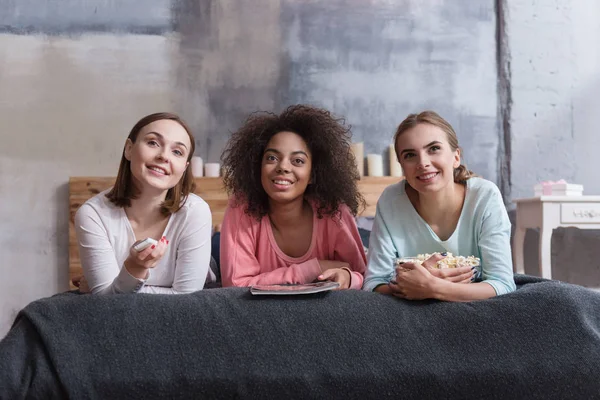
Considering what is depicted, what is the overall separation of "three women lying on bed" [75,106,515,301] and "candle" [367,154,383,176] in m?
1.57

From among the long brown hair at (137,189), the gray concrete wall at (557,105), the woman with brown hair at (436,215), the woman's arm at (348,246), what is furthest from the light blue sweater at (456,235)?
the gray concrete wall at (557,105)

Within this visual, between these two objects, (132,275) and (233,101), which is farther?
(233,101)

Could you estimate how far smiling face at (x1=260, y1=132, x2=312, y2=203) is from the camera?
1.74 meters

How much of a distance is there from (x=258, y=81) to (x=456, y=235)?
87.0 inches

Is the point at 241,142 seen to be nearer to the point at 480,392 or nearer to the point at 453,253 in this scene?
the point at 453,253

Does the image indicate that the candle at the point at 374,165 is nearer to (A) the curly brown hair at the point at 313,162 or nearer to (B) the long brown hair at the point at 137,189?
(A) the curly brown hair at the point at 313,162

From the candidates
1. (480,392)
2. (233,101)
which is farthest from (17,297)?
(480,392)

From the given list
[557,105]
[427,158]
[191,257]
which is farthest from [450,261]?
[557,105]

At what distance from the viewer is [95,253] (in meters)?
1.51

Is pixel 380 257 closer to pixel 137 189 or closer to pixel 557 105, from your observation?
pixel 137 189

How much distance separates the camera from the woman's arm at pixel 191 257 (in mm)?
1548

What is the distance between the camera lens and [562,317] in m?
1.25

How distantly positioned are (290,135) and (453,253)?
24.1 inches

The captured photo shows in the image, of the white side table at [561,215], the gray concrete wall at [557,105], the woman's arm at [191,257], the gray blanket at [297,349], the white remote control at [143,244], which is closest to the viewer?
the gray blanket at [297,349]
